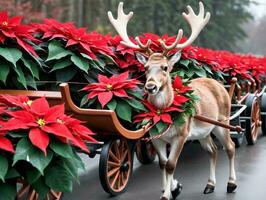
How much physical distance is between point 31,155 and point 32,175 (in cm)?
14

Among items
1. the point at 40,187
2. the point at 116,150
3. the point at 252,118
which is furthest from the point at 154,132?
the point at 252,118

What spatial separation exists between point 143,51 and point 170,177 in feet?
4.90

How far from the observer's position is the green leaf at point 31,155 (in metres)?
2.55

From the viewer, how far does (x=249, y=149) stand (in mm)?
7559

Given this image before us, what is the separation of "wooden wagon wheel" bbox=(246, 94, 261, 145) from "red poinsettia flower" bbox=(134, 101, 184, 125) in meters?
3.37

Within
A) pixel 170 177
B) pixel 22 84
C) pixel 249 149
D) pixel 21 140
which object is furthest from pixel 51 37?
pixel 249 149

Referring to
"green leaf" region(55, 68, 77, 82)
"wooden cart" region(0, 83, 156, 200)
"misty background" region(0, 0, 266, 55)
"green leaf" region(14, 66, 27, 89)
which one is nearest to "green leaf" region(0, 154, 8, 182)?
"wooden cart" region(0, 83, 156, 200)

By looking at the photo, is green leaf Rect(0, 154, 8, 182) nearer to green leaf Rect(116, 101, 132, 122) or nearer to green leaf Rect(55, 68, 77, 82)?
green leaf Rect(116, 101, 132, 122)

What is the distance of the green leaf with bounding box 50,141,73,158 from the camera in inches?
105

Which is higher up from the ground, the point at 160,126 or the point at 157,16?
the point at 160,126

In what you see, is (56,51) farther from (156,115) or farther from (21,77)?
(156,115)

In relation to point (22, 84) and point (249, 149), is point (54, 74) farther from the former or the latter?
point (249, 149)

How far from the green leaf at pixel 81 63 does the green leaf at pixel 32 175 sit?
2.16 metres

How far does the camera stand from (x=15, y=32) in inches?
179
